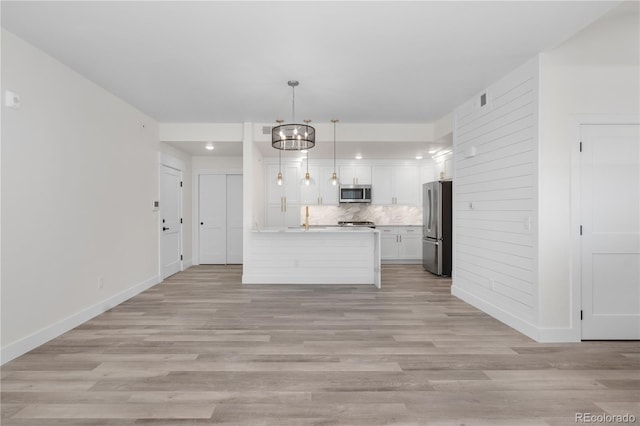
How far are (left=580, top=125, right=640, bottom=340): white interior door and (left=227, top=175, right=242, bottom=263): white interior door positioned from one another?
6.09m

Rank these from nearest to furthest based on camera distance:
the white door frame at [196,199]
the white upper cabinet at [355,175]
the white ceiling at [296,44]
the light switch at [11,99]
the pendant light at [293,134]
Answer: the white ceiling at [296,44], the light switch at [11,99], the pendant light at [293,134], the white door frame at [196,199], the white upper cabinet at [355,175]

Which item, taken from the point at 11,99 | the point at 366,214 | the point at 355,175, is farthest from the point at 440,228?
the point at 11,99

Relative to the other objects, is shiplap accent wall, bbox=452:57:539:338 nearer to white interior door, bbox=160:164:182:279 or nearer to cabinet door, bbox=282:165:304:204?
cabinet door, bbox=282:165:304:204

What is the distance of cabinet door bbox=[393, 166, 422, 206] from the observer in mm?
7664

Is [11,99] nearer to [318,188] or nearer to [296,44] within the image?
[296,44]

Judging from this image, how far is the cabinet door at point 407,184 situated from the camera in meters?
7.66

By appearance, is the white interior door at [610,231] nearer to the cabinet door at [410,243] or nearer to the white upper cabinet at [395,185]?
the cabinet door at [410,243]

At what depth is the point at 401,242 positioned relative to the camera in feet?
24.7

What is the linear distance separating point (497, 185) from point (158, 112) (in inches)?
189

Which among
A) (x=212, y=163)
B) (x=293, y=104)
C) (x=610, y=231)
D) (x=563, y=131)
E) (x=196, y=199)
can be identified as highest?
(x=293, y=104)

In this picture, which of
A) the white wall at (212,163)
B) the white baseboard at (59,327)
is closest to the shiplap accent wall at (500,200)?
the white baseboard at (59,327)

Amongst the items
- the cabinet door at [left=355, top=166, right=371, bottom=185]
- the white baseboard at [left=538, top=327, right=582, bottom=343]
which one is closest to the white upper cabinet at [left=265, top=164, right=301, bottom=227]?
the cabinet door at [left=355, top=166, right=371, bottom=185]

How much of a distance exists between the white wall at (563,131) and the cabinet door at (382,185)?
4604 millimetres

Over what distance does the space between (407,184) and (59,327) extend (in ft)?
21.9
